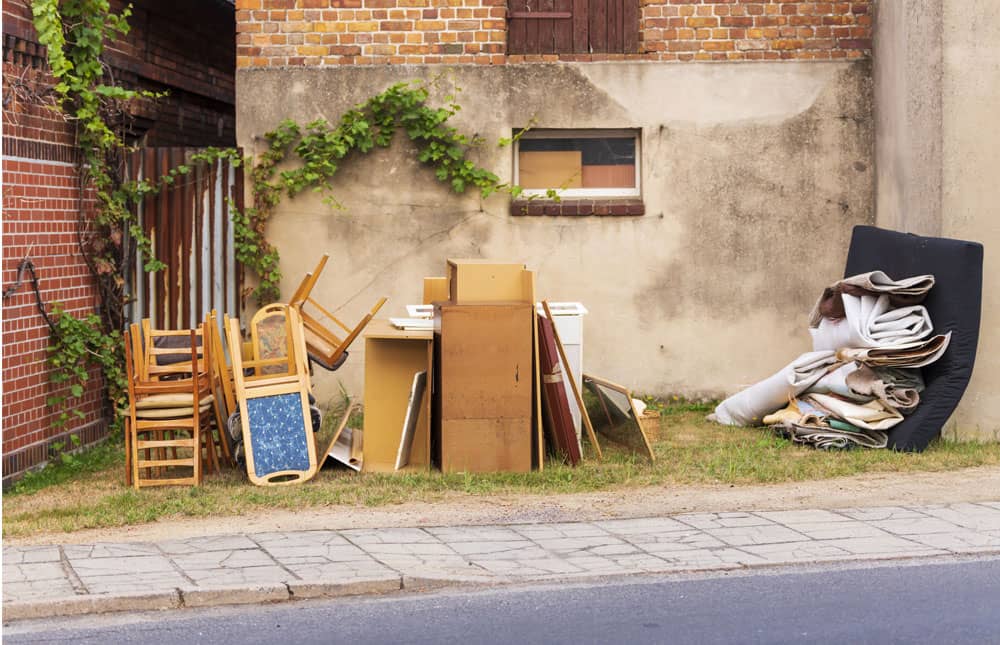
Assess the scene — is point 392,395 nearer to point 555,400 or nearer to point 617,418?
point 555,400

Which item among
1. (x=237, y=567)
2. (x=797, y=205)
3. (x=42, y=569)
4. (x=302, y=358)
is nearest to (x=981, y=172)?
(x=797, y=205)

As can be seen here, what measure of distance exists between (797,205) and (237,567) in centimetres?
710

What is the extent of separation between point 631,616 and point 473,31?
7.17 meters

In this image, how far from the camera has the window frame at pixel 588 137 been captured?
12.1 m

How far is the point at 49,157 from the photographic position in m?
10.0

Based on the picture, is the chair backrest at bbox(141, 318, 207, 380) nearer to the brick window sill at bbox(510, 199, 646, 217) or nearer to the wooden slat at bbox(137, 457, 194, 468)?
the wooden slat at bbox(137, 457, 194, 468)

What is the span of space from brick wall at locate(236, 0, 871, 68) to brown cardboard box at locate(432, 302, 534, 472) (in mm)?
3720

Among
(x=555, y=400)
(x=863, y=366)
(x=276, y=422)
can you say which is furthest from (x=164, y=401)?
(x=863, y=366)

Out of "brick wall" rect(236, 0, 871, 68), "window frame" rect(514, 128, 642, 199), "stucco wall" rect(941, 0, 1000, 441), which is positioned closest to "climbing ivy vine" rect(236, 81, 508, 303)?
"window frame" rect(514, 128, 642, 199)

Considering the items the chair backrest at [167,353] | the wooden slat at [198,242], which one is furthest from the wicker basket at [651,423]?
the wooden slat at [198,242]

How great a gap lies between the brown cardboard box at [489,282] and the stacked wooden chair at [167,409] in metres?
1.81

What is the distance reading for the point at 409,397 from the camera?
9312 millimetres

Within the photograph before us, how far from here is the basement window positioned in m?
12.1

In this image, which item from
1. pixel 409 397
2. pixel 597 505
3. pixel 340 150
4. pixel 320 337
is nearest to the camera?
pixel 597 505
